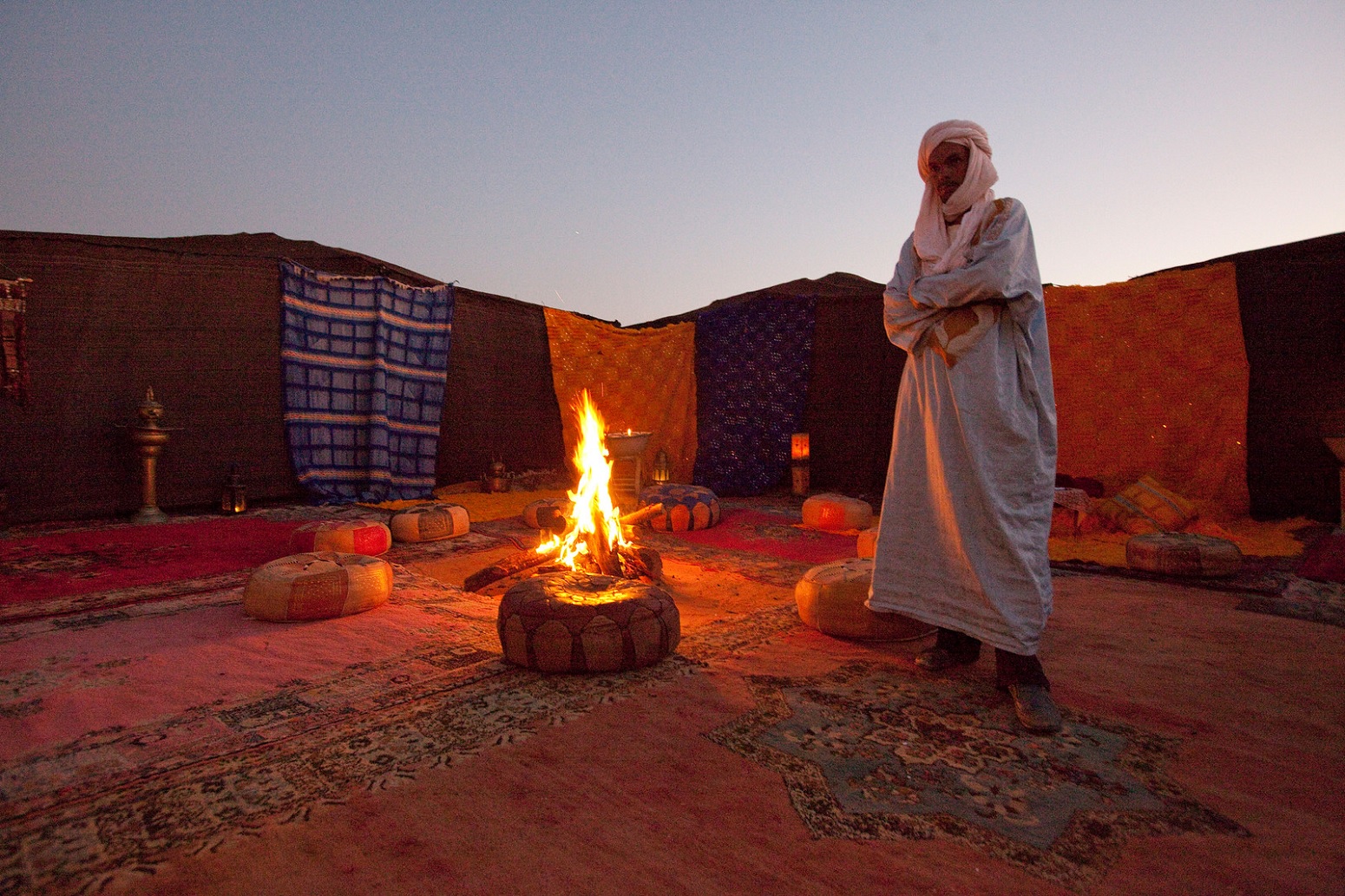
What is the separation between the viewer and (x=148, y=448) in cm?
602

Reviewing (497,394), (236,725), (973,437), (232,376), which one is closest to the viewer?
(236,725)

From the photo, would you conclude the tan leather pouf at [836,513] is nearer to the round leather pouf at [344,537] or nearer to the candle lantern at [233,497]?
the round leather pouf at [344,537]

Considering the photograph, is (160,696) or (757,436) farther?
(757,436)

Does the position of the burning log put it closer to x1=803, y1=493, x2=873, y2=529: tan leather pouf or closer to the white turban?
the white turban

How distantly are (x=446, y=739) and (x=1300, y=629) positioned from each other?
3.45 metres

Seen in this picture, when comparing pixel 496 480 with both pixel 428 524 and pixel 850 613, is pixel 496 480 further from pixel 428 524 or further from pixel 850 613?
pixel 850 613

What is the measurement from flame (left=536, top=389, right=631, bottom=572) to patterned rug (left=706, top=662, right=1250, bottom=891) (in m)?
1.68

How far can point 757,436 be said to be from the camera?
8297 mm

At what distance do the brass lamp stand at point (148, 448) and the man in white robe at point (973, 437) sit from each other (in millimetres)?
6234

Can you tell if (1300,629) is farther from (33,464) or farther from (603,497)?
(33,464)

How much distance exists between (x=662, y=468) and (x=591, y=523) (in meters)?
4.51

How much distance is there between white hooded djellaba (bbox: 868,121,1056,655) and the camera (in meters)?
2.21

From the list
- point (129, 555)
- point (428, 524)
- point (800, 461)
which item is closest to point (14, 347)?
point (129, 555)

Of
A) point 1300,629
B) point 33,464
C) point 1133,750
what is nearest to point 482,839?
point 1133,750
